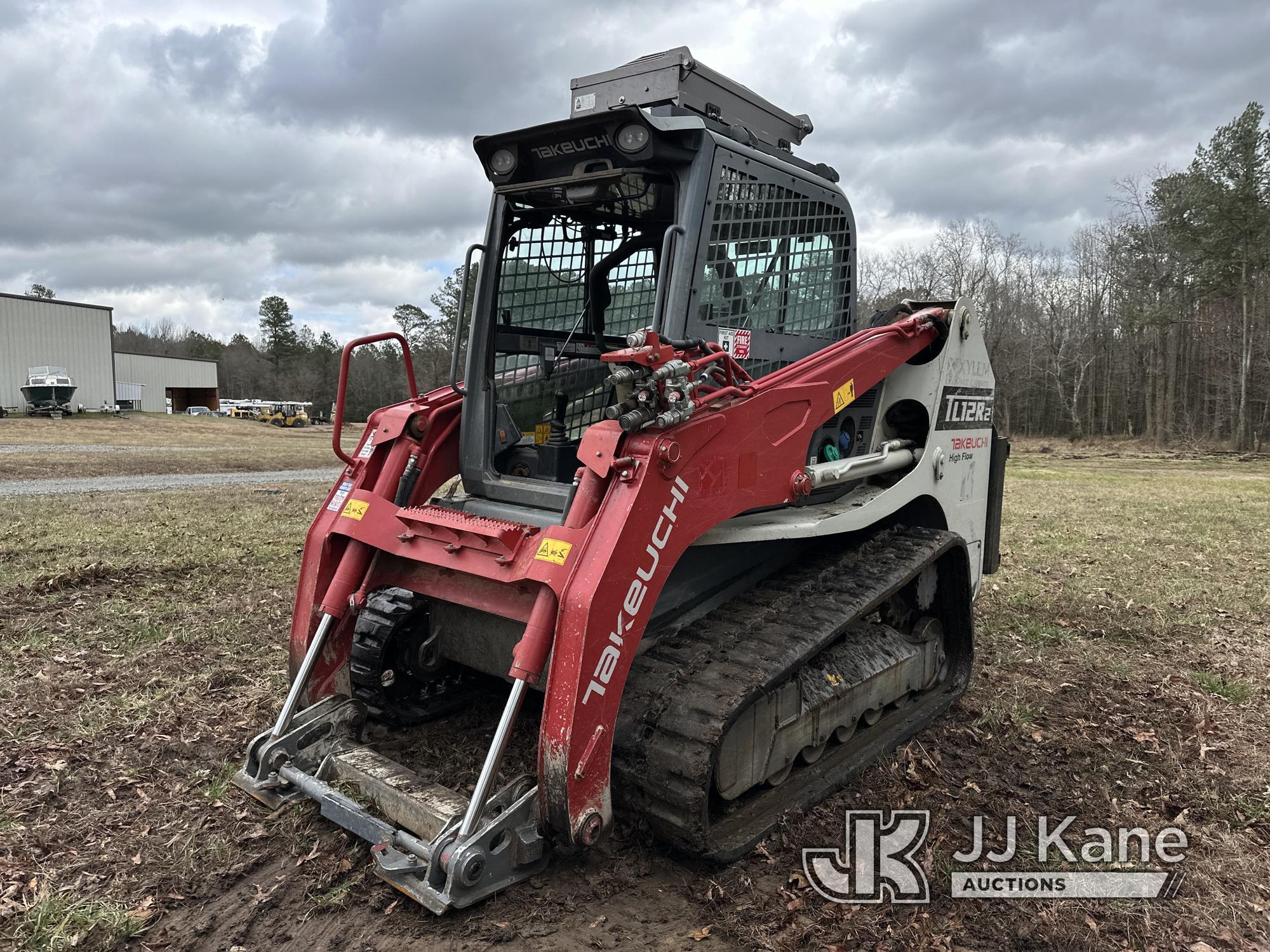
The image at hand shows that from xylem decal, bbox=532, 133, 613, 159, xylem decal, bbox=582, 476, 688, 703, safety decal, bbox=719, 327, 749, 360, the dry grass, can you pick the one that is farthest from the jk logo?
the dry grass

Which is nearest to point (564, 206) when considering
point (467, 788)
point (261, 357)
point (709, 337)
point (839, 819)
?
point (709, 337)

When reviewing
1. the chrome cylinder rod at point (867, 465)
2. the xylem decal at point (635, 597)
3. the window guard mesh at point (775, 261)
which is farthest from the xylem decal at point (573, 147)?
the chrome cylinder rod at point (867, 465)

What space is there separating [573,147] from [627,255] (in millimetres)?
880

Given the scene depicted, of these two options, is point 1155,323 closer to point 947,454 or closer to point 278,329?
point 947,454

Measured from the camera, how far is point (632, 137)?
345 cm

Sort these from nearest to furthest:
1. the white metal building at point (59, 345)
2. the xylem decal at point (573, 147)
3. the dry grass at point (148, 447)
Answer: the xylem decal at point (573, 147)
the dry grass at point (148, 447)
the white metal building at point (59, 345)

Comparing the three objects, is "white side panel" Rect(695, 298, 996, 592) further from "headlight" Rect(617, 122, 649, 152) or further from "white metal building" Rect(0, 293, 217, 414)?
"white metal building" Rect(0, 293, 217, 414)

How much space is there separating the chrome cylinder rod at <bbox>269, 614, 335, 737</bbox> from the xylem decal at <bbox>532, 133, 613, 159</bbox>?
218 centimetres

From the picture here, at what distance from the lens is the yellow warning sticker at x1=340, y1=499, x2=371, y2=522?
3.88m

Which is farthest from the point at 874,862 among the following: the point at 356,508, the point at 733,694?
the point at 356,508

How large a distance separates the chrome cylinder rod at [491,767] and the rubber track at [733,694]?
42 cm

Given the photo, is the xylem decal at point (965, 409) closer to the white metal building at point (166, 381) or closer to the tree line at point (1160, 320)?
the tree line at point (1160, 320)

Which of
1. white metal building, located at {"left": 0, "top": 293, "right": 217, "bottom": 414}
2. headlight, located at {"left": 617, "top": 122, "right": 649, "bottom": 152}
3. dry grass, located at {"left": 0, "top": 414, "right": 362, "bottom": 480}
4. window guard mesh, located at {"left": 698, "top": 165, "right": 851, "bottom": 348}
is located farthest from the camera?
white metal building, located at {"left": 0, "top": 293, "right": 217, "bottom": 414}

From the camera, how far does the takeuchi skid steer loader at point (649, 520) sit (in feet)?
10.1
